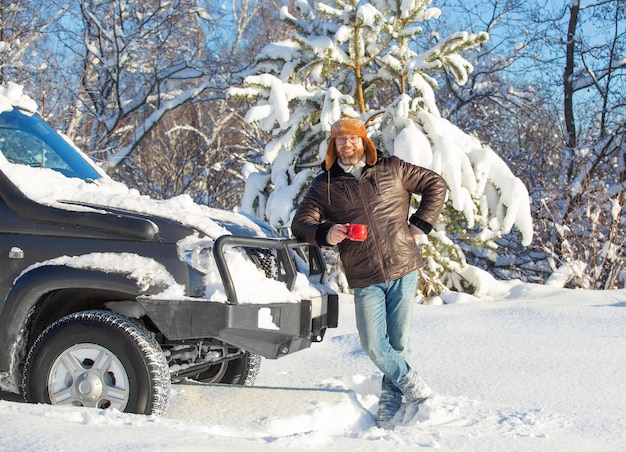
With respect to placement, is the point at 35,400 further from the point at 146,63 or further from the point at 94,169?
the point at 146,63

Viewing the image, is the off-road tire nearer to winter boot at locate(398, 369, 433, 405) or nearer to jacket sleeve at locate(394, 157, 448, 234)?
winter boot at locate(398, 369, 433, 405)

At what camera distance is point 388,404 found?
4156 mm

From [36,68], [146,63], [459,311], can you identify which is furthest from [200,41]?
[459,311]

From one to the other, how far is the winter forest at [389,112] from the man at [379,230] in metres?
0.76

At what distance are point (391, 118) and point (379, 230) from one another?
4655mm

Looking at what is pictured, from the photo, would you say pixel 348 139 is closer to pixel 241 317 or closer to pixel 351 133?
pixel 351 133

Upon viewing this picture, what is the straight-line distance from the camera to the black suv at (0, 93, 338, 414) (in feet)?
11.4

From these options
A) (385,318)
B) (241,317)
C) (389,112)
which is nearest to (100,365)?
(241,317)

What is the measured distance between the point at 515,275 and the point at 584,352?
784 cm

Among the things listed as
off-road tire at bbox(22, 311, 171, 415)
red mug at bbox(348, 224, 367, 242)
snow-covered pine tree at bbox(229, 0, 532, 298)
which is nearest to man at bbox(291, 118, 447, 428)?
red mug at bbox(348, 224, 367, 242)

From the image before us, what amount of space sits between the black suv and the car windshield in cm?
52

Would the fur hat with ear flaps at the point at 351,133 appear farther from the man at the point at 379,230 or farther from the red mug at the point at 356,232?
the red mug at the point at 356,232

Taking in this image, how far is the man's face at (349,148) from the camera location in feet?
13.4

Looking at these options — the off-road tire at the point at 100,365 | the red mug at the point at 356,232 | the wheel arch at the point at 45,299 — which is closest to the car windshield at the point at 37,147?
the wheel arch at the point at 45,299
